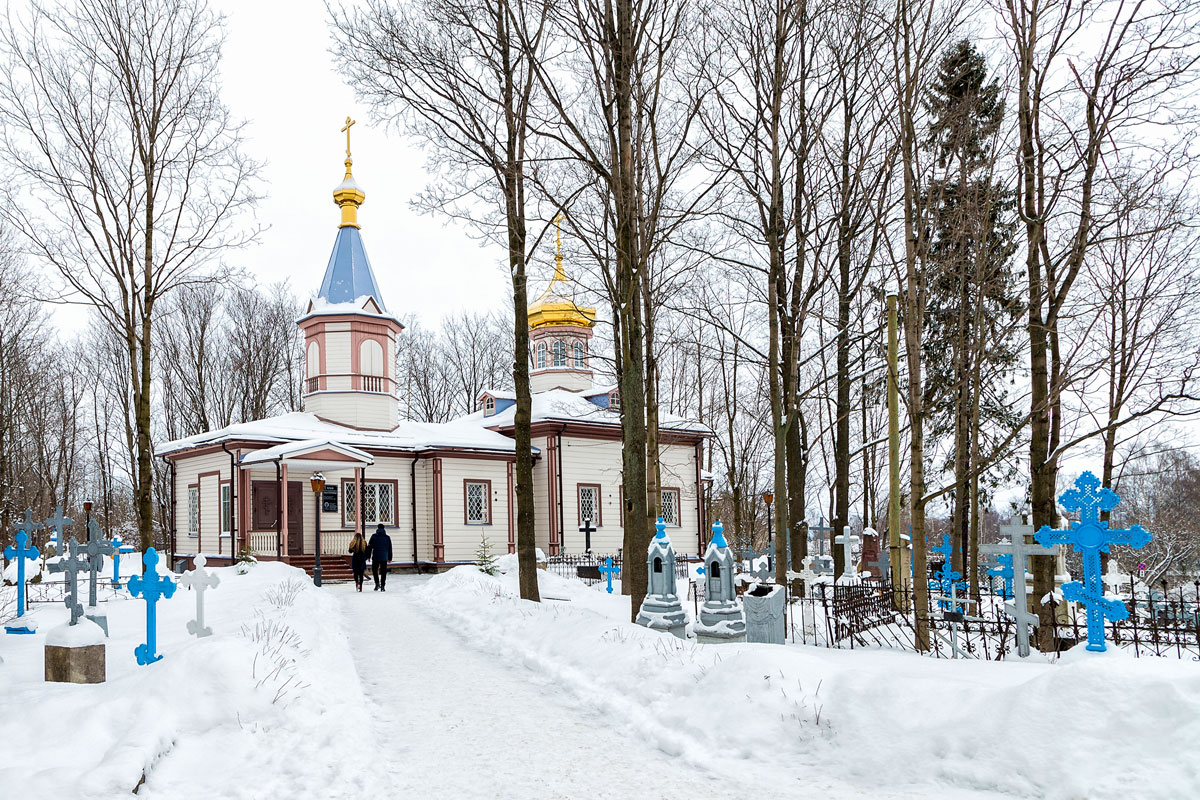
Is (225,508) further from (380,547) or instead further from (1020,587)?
(1020,587)

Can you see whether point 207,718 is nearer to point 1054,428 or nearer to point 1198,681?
point 1198,681

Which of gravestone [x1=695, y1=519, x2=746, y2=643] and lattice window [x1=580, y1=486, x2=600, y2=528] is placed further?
lattice window [x1=580, y1=486, x2=600, y2=528]

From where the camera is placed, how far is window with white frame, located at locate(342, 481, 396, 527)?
2586 cm

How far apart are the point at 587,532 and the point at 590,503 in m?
2.05

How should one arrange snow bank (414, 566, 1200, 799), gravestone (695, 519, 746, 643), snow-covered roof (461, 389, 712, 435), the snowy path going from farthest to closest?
snow-covered roof (461, 389, 712, 435) < gravestone (695, 519, 746, 643) < the snowy path < snow bank (414, 566, 1200, 799)

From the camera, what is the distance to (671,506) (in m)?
31.2

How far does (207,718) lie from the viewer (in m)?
5.83

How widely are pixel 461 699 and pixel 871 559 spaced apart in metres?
16.2

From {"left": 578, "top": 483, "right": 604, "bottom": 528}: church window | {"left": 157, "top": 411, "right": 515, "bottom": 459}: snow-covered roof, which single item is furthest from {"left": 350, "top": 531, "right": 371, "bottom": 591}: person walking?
{"left": 578, "top": 483, "right": 604, "bottom": 528}: church window

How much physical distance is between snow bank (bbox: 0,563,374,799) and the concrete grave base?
14 cm

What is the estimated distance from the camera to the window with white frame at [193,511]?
2619cm

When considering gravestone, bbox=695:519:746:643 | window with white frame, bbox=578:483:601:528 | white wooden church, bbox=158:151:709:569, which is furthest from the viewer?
window with white frame, bbox=578:483:601:528

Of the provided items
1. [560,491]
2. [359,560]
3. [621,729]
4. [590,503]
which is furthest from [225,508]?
[621,729]

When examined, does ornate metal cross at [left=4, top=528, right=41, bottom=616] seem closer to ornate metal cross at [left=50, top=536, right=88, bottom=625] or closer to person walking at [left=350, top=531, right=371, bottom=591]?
ornate metal cross at [left=50, top=536, right=88, bottom=625]
